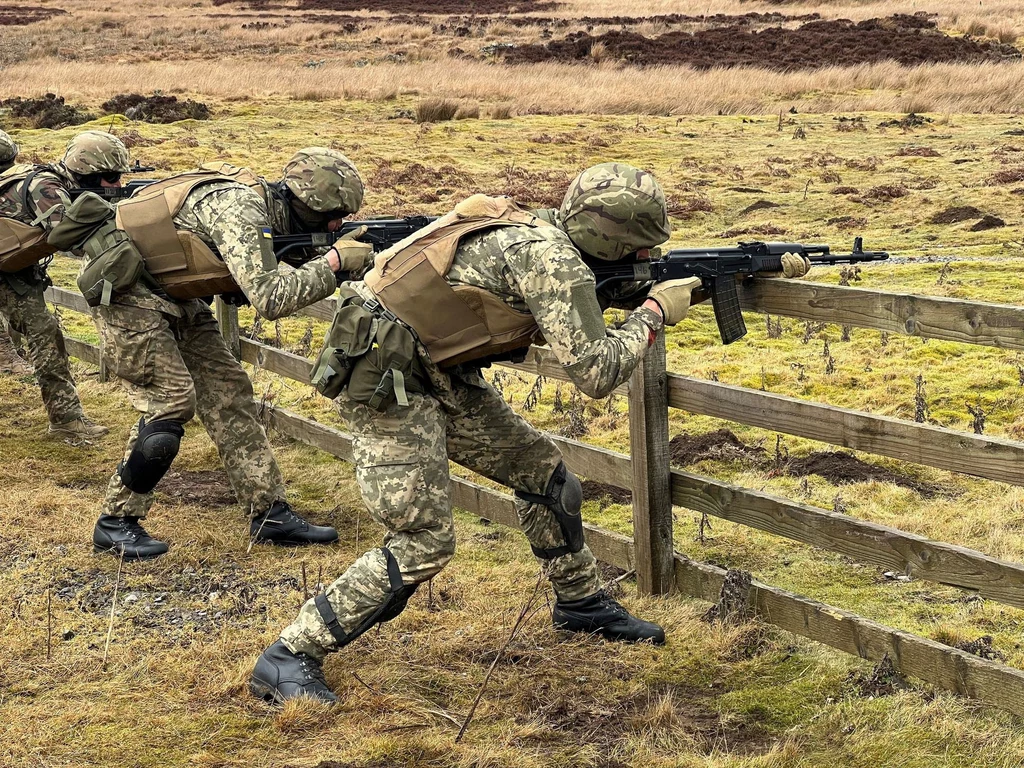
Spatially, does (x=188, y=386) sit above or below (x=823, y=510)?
above

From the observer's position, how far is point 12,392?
30.4 feet

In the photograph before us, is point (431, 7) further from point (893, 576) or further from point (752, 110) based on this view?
point (893, 576)

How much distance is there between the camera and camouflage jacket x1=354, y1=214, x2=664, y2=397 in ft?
13.0

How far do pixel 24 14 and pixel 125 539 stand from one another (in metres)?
54.4

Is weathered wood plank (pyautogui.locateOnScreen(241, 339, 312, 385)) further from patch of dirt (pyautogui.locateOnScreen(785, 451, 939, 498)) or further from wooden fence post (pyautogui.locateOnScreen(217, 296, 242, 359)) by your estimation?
patch of dirt (pyautogui.locateOnScreen(785, 451, 939, 498))

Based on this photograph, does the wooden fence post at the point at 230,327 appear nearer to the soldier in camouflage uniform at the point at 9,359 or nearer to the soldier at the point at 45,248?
the soldier at the point at 45,248

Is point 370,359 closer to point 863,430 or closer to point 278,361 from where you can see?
point 863,430

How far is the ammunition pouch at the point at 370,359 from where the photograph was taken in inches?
165

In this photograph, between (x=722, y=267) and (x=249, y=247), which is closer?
(x=722, y=267)

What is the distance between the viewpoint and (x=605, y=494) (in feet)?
22.5

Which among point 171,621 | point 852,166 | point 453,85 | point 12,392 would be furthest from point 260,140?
point 171,621

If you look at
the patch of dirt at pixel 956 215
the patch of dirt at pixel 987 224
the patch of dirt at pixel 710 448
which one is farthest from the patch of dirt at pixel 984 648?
the patch of dirt at pixel 956 215

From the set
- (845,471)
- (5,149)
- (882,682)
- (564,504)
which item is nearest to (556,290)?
(564,504)

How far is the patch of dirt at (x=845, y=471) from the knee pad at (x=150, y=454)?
3.53 metres
